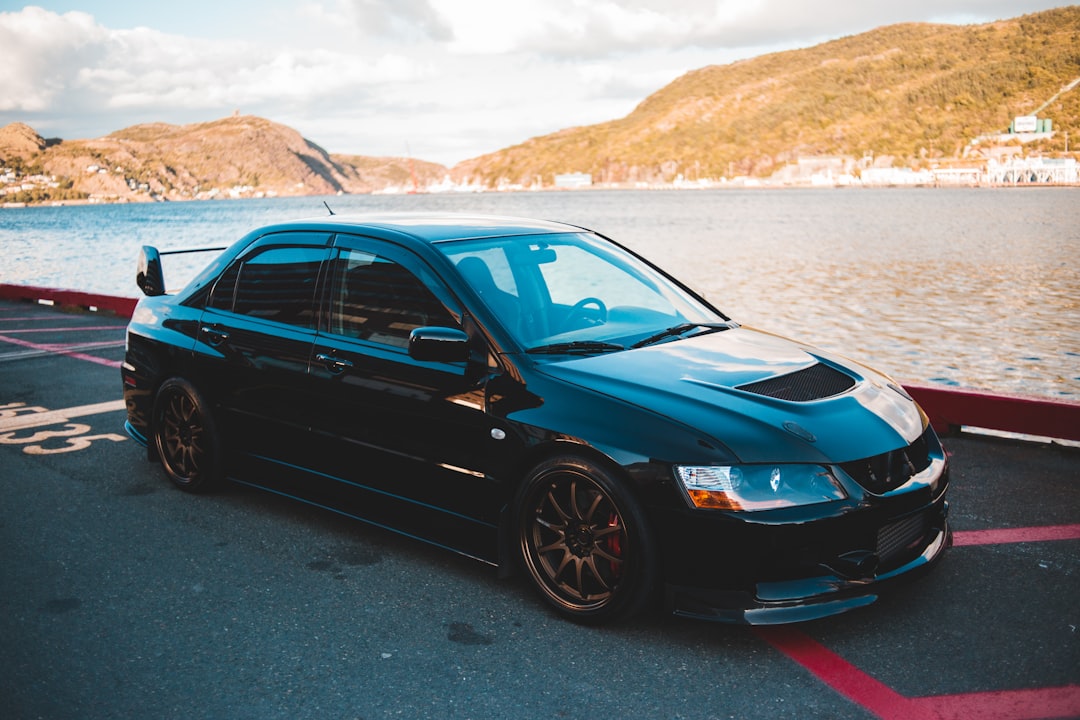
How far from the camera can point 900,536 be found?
3.35m

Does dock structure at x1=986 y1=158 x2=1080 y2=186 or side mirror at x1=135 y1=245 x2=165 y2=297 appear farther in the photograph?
dock structure at x1=986 y1=158 x2=1080 y2=186

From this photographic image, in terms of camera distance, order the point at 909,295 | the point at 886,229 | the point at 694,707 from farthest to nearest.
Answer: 1. the point at 886,229
2. the point at 909,295
3. the point at 694,707

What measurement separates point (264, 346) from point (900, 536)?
313 centimetres

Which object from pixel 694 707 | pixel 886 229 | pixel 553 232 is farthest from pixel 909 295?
pixel 886 229

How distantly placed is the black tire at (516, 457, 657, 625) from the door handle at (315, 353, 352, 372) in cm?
115

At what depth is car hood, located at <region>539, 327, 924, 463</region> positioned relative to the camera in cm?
319

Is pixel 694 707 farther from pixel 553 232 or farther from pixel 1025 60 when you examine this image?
pixel 1025 60

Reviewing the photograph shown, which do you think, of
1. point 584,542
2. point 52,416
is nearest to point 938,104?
point 52,416

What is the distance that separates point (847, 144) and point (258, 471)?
194 meters

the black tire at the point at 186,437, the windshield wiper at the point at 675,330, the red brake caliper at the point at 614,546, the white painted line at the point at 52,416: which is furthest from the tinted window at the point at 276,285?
the white painted line at the point at 52,416

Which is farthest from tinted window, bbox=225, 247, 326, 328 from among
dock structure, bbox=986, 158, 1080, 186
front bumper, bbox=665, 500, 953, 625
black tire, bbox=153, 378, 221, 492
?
dock structure, bbox=986, 158, 1080, 186

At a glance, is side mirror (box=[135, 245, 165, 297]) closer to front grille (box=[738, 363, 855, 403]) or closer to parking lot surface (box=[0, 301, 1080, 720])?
parking lot surface (box=[0, 301, 1080, 720])

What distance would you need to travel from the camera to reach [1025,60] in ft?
585

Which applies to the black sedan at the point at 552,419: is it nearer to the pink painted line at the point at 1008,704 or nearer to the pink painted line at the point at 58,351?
the pink painted line at the point at 1008,704
